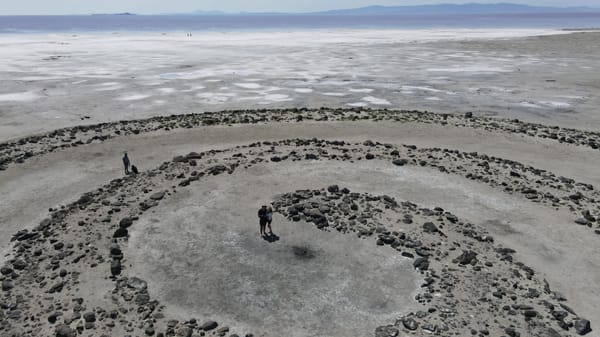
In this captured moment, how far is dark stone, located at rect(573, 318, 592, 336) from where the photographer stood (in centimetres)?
1520

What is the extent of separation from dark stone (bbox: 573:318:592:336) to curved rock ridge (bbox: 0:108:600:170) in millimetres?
23450

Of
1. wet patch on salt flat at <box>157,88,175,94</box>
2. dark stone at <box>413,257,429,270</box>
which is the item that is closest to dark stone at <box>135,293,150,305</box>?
dark stone at <box>413,257,429,270</box>

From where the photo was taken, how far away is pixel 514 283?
58.0 ft

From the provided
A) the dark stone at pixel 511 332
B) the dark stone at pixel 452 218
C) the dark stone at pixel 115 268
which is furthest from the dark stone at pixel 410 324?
the dark stone at pixel 115 268

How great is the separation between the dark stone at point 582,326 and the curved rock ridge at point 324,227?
0.03 metres

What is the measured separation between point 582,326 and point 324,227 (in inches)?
395

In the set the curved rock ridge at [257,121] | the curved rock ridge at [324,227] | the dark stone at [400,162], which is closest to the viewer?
the curved rock ridge at [324,227]

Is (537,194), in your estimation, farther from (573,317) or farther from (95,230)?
(95,230)

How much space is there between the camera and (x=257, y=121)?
136 feet

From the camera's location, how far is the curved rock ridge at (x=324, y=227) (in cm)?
1559

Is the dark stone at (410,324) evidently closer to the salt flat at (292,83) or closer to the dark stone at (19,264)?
the dark stone at (19,264)

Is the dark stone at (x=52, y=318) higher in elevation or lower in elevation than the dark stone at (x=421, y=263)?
lower

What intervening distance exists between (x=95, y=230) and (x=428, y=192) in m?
16.1

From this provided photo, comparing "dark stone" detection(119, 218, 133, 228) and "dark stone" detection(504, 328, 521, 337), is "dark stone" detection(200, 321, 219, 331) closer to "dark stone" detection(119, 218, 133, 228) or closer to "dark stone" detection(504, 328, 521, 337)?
"dark stone" detection(119, 218, 133, 228)
